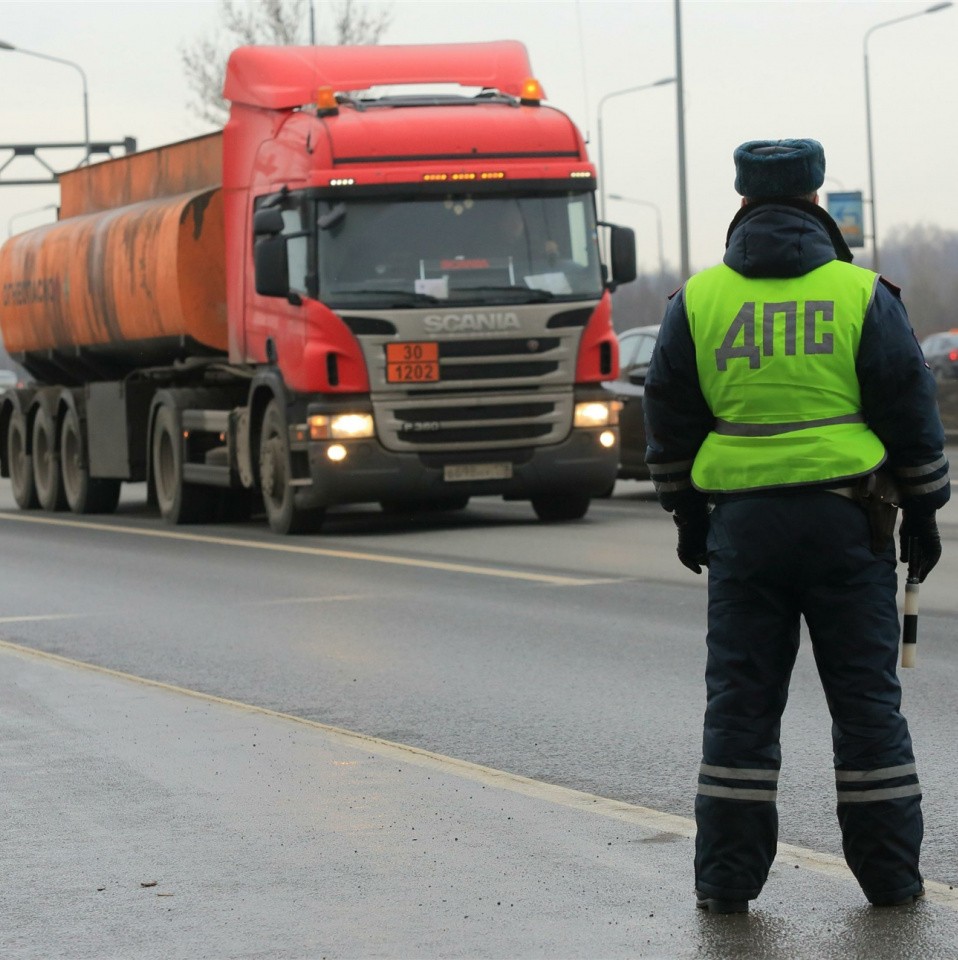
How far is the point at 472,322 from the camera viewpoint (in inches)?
714

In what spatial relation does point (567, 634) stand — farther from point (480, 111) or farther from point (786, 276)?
point (480, 111)

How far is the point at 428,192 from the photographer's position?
18250mm

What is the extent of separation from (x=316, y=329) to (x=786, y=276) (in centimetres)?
1273

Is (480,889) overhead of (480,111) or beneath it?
beneath

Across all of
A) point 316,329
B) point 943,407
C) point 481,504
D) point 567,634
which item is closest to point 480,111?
point 316,329

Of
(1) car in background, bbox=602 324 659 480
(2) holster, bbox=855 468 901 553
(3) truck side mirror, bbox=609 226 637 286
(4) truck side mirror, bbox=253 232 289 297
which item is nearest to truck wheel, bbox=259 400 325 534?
(4) truck side mirror, bbox=253 232 289 297

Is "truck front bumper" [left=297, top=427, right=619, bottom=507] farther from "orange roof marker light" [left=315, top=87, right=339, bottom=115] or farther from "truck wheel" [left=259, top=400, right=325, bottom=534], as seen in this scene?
"orange roof marker light" [left=315, top=87, right=339, bottom=115]

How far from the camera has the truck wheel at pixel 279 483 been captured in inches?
733

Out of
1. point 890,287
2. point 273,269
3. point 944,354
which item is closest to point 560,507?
point 273,269

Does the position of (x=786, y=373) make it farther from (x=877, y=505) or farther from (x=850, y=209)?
(x=850, y=209)

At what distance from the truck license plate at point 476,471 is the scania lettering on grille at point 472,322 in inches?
42.9

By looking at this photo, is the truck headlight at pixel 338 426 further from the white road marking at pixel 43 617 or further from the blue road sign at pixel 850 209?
the blue road sign at pixel 850 209

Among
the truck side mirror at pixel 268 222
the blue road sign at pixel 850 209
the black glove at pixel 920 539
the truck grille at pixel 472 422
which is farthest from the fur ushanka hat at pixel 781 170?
the blue road sign at pixel 850 209

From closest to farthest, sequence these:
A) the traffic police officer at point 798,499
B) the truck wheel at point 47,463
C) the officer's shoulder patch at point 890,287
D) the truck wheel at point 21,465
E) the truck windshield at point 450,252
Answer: the traffic police officer at point 798,499 < the officer's shoulder patch at point 890,287 < the truck windshield at point 450,252 < the truck wheel at point 47,463 < the truck wheel at point 21,465
